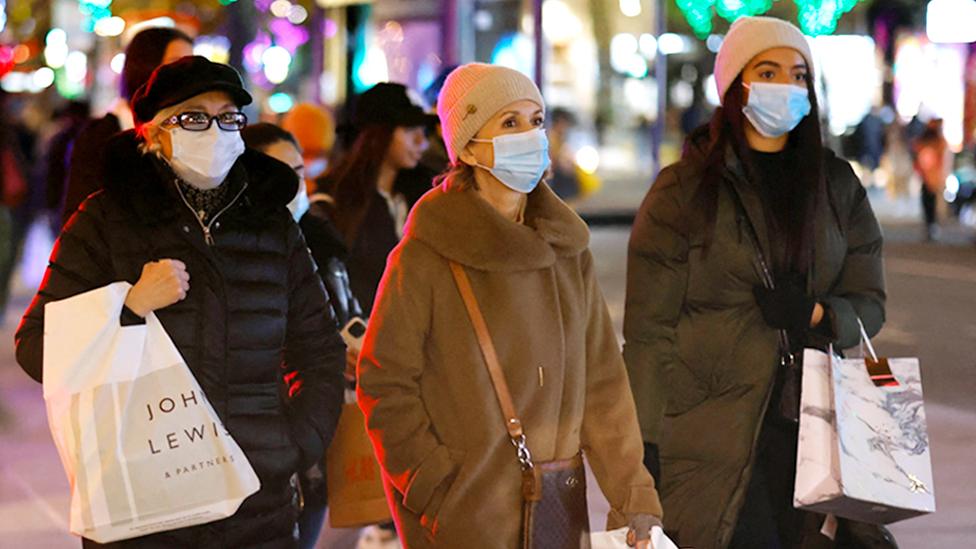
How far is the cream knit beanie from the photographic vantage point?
387 centimetres

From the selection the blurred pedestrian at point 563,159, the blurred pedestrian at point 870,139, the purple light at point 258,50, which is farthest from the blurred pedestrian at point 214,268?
the purple light at point 258,50

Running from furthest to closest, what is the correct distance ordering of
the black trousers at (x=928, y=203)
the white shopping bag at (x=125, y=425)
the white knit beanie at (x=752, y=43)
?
the black trousers at (x=928, y=203) → the white knit beanie at (x=752, y=43) → the white shopping bag at (x=125, y=425)

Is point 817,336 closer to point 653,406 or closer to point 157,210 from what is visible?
point 653,406

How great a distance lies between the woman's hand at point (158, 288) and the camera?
3578mm

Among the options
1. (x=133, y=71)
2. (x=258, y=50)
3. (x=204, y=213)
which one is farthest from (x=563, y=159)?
(x=204, y=213)

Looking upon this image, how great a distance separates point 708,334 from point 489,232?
1.16m

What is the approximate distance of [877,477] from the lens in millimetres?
4160

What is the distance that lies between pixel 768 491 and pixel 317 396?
1434 millimetres

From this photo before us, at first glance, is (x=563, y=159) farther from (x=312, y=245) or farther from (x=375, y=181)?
(x=312, y=245)

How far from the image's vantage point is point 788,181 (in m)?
4.74

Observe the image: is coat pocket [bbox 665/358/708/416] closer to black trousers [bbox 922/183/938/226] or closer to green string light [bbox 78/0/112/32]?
black trousers [bbox 922/183/938/226]

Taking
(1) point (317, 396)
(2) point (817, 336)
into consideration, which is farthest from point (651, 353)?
(1) point (317, 396)

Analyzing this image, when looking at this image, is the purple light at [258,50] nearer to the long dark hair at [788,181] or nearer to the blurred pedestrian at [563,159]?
the blurred pedestrian at [563,159]

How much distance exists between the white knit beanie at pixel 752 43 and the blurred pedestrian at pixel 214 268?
158 cm
